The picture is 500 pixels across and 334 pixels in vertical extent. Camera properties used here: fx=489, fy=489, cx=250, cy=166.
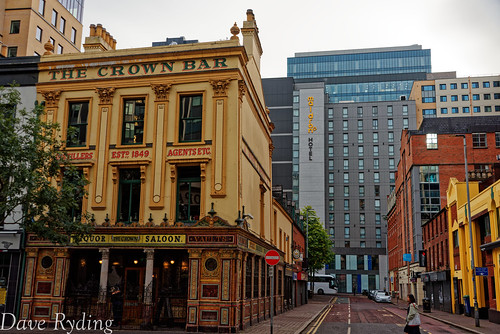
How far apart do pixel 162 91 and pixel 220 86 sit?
291 cm

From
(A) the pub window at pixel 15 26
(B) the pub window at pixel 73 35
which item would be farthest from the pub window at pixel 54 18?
(A) the pub window at pixel 15 26

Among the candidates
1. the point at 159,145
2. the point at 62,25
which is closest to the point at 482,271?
the point at 159,145

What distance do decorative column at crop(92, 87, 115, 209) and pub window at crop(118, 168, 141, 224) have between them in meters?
0.79

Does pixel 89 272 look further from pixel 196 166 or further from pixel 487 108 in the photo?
pixel 487 108

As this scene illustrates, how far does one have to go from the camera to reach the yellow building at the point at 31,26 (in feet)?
166

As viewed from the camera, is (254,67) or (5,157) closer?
(5,157)

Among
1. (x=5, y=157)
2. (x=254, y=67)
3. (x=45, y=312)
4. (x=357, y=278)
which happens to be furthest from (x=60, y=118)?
(x=357, y=278)

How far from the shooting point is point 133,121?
24000 mm

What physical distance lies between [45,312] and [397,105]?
344 feet

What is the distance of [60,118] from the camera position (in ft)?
80.5

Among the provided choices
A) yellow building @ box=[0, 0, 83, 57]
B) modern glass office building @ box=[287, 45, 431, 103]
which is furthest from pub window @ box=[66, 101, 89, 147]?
modern glass office building @ box=[287, 45, 431, 103]

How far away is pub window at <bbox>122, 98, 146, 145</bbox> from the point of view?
23.8 m

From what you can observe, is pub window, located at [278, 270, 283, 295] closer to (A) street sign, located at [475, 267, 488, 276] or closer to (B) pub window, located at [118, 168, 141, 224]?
(A) street sign, located at [475, 267, 488, 276]

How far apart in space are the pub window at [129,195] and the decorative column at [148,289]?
1.98m
